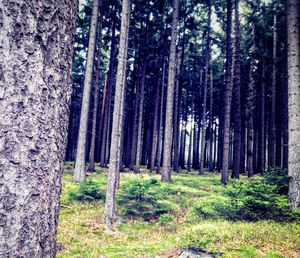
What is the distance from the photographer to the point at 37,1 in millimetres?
1348

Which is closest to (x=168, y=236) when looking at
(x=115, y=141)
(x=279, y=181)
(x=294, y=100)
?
(x=115, y=141)

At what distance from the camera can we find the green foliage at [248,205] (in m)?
7.29

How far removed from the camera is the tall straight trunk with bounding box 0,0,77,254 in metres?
1.22

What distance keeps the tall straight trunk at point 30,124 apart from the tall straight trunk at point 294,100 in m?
8.32

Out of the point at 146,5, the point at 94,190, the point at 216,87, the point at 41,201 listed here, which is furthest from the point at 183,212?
the point at 216,87

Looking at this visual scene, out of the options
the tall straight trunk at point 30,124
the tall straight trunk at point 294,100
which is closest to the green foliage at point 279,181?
the tall straight trunk at point 294,100

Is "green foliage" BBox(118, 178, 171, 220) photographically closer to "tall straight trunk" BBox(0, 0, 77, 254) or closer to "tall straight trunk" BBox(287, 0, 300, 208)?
"tall straight trunk" BBox(287, 0, 300, 208)

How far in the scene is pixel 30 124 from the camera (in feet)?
4.28

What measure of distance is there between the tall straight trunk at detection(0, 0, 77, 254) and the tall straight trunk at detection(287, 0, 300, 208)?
8317mm

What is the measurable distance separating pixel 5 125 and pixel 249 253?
557 centimetres

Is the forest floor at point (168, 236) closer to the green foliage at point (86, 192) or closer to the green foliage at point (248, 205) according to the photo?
the green foliage at point (248, 205)

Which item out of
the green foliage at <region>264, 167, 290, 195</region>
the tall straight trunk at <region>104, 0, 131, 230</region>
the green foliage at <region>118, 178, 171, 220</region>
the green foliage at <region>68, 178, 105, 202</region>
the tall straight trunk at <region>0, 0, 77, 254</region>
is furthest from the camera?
the green foliage at <region>68, 178, 105, 202</region>

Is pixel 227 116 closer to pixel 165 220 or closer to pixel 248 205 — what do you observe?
pixel 248 205

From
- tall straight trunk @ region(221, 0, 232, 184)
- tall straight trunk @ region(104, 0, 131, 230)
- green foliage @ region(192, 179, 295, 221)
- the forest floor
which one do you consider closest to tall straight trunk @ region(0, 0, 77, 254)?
the forest floor
